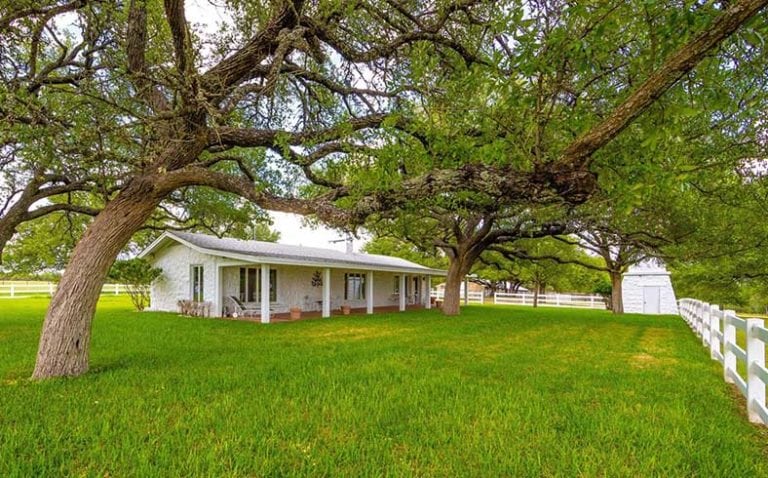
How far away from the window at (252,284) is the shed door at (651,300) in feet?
77.4

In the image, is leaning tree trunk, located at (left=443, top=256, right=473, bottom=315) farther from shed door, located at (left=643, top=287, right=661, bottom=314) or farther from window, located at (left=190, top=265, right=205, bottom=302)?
shed door, located at (left=643, top=287, right=661, bottom=314)

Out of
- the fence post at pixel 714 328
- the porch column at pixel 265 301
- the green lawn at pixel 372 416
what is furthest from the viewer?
the porch column at pixel 265 301

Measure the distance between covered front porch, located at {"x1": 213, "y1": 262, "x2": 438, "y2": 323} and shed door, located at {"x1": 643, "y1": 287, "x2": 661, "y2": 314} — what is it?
652 inches

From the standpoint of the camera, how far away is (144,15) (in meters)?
5.96

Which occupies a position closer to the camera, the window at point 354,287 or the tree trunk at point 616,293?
the window at point 354,287

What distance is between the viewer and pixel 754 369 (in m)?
4.78

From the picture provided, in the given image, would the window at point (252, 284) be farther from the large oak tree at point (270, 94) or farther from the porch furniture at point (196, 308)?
the large oak tree at point (270, 94)

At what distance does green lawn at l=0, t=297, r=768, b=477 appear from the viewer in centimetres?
343

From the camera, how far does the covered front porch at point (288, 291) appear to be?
16.8 metres

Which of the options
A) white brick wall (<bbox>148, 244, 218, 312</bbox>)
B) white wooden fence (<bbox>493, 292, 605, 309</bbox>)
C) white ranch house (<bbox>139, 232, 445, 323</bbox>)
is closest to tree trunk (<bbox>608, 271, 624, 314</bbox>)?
white wooden fence (<bbox>493, 292, 605, 309</bbox>)

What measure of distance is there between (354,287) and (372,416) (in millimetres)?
18977

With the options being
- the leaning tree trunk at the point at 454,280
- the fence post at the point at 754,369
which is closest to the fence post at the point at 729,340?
the fence post at the point at 754,369

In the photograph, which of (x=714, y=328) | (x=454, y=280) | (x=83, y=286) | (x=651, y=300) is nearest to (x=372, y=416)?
(x=83, y=286)

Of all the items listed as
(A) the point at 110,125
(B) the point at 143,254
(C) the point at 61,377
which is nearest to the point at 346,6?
(A) the point at 110,125
